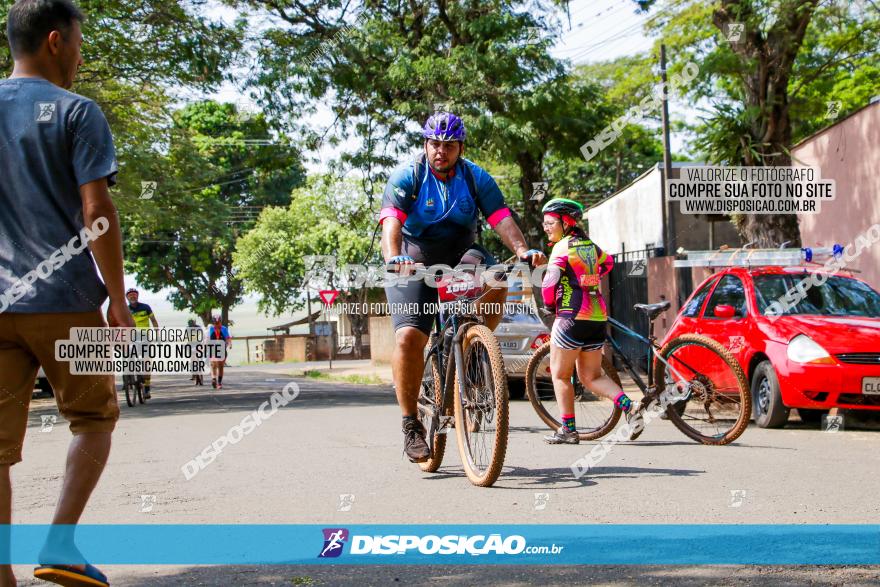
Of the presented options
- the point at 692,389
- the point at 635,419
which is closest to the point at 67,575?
the point at 635,419

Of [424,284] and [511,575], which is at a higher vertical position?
[424,284]

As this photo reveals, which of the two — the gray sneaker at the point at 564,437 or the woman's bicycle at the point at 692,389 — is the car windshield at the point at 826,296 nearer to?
the woman's bicycle at the point at 692,389

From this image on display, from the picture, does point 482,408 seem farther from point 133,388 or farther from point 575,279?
point 133,388

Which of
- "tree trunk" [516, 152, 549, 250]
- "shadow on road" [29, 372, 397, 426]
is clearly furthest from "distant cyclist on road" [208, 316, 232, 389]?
"tree trunk" [516, 152, 549, 250]

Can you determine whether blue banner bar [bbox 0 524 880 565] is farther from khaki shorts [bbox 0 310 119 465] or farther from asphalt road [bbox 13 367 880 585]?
khaki shorts [bbox 0 310 119 465]

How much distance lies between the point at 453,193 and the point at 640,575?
309cm

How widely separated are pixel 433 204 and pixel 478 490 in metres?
1.75

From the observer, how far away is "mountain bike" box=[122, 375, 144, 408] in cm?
1640

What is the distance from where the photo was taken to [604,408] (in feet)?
28.4

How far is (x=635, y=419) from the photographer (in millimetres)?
8289

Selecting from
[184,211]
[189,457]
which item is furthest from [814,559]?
[184,211]

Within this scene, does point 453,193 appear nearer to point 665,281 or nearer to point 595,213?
point 665,281

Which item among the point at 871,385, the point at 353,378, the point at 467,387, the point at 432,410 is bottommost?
the point at 353,378

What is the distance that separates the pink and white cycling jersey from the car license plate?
3.09m
